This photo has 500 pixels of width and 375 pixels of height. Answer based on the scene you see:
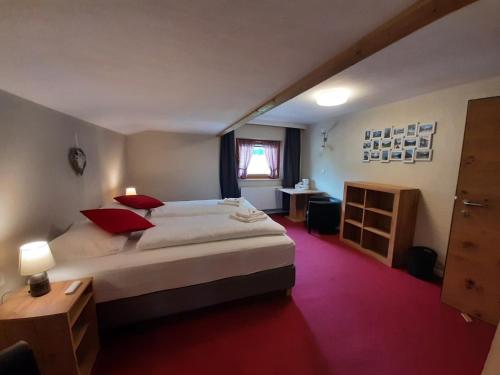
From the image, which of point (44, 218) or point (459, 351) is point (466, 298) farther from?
point (44, 218)

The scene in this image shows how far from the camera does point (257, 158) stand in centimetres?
508

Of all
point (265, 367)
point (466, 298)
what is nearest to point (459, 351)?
point (466, 298)

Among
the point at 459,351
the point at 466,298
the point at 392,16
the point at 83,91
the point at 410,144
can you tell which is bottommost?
the point at 459,351

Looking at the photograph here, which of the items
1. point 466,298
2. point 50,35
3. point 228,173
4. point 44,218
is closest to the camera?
point 50,35

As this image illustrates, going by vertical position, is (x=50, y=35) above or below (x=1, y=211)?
above

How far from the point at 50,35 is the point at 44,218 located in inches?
60.3

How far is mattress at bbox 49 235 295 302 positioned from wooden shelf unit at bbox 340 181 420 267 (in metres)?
1.63

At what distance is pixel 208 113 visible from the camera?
2.65 m

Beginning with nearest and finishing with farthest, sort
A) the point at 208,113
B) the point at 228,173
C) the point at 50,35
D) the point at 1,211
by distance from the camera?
the point at 50,35 < the point at 1,211 < the point at 208,113 < the point at 228,173

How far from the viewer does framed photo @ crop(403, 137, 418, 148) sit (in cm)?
273

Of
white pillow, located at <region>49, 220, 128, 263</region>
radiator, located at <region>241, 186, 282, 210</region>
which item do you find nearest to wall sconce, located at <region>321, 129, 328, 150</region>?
radiator, located at <region>241, 186, 282, 210</region>

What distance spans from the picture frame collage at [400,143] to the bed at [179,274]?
6.90ft

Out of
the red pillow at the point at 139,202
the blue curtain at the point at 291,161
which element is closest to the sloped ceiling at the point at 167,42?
the red pillow at the point at 139,202

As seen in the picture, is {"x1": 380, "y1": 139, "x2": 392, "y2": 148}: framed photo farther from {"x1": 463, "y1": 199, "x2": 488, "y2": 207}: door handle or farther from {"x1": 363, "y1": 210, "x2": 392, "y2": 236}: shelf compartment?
{"x1": 463, "y1": 199, "x2": 488, "y2": 207}: door handle
